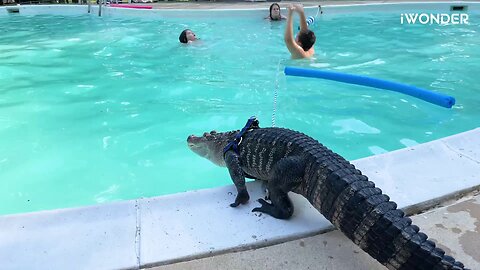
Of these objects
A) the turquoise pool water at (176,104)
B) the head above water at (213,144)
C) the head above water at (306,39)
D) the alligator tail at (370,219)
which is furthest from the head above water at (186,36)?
the alligator tail at (370,219)

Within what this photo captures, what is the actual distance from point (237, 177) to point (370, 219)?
1023mm

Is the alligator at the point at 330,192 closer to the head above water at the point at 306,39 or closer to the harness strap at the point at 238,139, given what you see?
the harness strap at the point at 238,139

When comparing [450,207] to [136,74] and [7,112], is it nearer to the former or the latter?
[7,112]

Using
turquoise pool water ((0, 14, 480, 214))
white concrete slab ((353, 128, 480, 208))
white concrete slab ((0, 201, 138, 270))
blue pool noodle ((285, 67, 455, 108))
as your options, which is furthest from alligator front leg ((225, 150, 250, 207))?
blue pool noodle ((285, 67, 455, 108))

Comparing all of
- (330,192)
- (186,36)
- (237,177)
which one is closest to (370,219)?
(330,192)

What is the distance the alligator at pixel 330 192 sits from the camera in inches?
71.9

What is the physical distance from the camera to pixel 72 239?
231cm

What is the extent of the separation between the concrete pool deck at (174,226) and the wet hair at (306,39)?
18.5 ft

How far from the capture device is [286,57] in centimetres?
899

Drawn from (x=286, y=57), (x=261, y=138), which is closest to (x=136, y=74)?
(x=286, y=57)

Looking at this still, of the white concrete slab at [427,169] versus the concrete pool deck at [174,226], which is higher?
the white concrete slab at [427,169]

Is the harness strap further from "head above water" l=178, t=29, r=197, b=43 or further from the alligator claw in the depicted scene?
"head above water" l=178, t=29, r=197, b=43

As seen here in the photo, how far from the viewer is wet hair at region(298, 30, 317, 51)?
8.16 meters

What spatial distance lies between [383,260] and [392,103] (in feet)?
15.1
